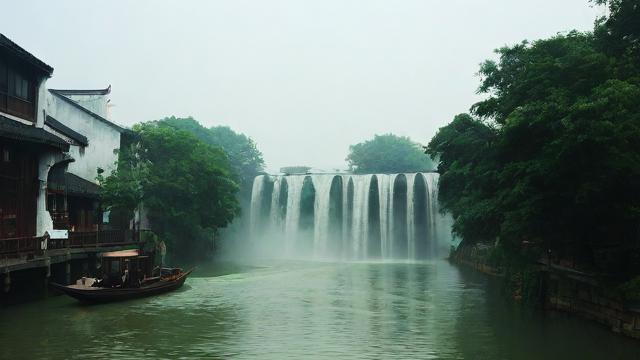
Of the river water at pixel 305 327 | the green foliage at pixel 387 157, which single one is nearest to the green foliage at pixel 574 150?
the river water at pixel 305 327

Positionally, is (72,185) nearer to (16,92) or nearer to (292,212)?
(16,92)

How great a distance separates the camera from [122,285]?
29.2 metres

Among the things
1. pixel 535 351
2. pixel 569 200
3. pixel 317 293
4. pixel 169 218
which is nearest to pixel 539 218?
pixel 569 200

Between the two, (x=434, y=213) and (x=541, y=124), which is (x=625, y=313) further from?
(x=434, y=213)

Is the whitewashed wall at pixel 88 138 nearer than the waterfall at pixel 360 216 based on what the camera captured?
Yes

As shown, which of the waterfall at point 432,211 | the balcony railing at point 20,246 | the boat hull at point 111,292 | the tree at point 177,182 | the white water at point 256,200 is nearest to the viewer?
the balcony railing at point 20,246

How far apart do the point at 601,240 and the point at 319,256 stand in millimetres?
46362

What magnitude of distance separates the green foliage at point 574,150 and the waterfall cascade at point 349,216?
3344 cm

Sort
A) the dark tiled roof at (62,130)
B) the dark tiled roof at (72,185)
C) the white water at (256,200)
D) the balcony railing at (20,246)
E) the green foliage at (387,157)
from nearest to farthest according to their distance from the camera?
the balcony railing at (20,246) < the dark tiled roof at (62,130) < the dark tiled roof at (72,185) < the white water at (256,200) < the green foliage at (387,157)

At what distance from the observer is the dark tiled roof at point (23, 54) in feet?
89.5

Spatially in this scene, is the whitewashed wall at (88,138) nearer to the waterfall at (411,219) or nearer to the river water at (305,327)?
the river water at (305,327)

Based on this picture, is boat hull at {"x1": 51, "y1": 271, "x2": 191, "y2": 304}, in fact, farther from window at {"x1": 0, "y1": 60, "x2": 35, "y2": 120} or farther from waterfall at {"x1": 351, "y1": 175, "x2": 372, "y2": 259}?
waterfall at {"x1": 351, "y1": 175, "x2": 372, "y2": 259}

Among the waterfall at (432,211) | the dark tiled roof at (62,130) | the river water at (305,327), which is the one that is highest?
the dark tiled roof at (62,130)

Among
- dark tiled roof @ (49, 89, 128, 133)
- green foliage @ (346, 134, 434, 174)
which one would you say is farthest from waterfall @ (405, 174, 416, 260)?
green foliage @ (346, 134, 434, 174)
